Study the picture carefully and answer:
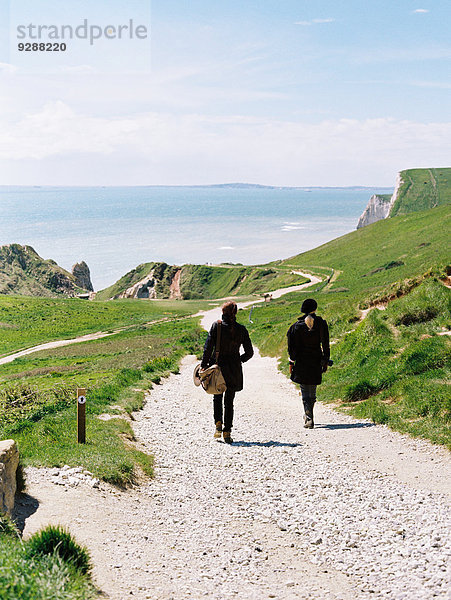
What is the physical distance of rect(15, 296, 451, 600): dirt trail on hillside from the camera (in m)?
5.86

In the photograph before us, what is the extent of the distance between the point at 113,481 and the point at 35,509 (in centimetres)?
198

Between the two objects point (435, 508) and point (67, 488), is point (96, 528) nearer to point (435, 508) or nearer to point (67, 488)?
point (67, 488)

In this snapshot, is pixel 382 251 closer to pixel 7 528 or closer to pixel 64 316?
pixel 64 316

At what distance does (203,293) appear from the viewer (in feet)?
380

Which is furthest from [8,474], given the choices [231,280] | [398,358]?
[231,280]

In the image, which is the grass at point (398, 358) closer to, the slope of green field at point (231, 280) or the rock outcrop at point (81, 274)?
the slope of green field at point (231, 280)

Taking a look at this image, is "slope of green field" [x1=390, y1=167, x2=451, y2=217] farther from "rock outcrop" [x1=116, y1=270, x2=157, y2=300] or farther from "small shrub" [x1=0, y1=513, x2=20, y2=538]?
"small shrub" [x1=0, y1=513, x2=20, y2=538]

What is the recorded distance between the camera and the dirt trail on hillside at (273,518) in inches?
231

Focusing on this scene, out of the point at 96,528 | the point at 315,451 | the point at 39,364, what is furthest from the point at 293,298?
the point at 96,528

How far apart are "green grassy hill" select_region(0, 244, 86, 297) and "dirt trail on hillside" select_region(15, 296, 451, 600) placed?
4793 inches

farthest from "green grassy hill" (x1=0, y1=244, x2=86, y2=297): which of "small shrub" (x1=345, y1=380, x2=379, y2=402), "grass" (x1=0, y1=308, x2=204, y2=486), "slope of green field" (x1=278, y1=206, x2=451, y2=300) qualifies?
"small shrub" (x1=345, y1=380, x2=379, y2=402)

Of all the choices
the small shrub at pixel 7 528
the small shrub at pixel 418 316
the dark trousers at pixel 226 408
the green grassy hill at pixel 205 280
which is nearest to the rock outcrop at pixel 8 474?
the small shrub at pixel 7 528

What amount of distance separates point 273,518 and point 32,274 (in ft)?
436

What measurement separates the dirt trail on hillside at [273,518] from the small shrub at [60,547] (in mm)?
289
